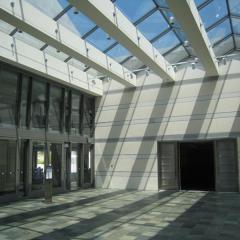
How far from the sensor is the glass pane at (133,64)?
14.5 meters

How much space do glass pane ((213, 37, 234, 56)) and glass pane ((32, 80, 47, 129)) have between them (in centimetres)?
666

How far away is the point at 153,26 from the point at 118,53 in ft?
7.55

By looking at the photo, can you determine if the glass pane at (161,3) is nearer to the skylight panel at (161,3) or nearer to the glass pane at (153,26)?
the skylight panel at (161,3)

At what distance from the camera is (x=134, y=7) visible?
33.4 ft

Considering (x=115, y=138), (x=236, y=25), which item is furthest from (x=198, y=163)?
(x=236, y=25)

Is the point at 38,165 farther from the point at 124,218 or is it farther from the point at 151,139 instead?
the point at 124,218

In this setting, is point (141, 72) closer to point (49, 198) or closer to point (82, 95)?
point (82, 95)

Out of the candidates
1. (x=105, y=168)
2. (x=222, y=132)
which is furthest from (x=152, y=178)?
(x=222, y=132)

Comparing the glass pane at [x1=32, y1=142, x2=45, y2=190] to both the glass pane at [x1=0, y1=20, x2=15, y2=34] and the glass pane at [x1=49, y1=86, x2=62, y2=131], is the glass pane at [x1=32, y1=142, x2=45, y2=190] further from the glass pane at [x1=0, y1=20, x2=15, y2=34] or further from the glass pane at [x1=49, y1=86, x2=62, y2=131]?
the glass pane at [x1=0, y1=20, x2=15, y2=34]

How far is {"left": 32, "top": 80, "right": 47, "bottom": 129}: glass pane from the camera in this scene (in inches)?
504

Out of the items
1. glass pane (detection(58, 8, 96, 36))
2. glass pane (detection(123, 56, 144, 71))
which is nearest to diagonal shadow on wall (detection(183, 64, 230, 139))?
glass pane (detection(123, 56, 144, 71))

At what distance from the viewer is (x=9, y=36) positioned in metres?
10.8

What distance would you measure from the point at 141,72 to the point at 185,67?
1973mm

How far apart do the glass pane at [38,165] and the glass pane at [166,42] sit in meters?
5.47
